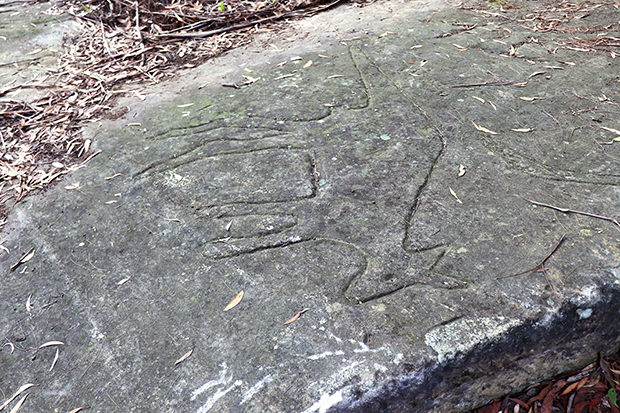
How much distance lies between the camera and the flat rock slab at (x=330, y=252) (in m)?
1.53

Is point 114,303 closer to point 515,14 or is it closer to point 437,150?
point 437,150

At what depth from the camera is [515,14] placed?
3564mm

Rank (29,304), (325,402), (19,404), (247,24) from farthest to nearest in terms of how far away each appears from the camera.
→ (247,24)
(29,304)
(19,404)
(325,402)

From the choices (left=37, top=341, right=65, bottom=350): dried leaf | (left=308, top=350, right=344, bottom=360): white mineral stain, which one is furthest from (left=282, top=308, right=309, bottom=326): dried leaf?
(left=37, top=341, right=65, bottom=350): dried leaf

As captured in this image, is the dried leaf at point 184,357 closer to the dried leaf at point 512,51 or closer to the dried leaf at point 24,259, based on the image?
the dried leaf at point 24,259

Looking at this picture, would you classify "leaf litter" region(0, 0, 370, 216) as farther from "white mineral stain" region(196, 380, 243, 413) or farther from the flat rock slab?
"white mineral stain" region(196, 380, 243, 413)

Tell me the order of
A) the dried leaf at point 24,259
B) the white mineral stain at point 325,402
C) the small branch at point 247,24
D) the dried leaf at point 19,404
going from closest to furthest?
the white mineral stain at point 325,402
the dried leaf at point 19,404
the dried leaf at point 24,259
the small branch at point 247,24

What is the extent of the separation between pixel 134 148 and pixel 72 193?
0.38 metres

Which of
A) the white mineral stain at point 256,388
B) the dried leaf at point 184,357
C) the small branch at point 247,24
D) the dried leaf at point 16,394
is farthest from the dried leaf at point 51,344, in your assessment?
the small branch at point 247,24

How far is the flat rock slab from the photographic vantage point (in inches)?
60.2

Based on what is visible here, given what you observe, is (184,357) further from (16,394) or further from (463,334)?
(463,334)

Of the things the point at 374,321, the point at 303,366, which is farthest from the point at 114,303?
the point at 374,321

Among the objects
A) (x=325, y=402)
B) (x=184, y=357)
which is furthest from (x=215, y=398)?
(x=325, y=402)

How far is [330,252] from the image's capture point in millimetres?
1852
